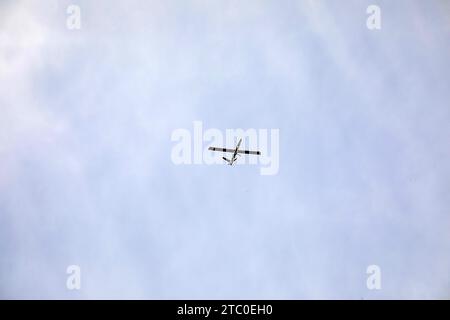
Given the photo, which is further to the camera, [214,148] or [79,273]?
[214,148]

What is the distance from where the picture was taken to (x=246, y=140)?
177ft
